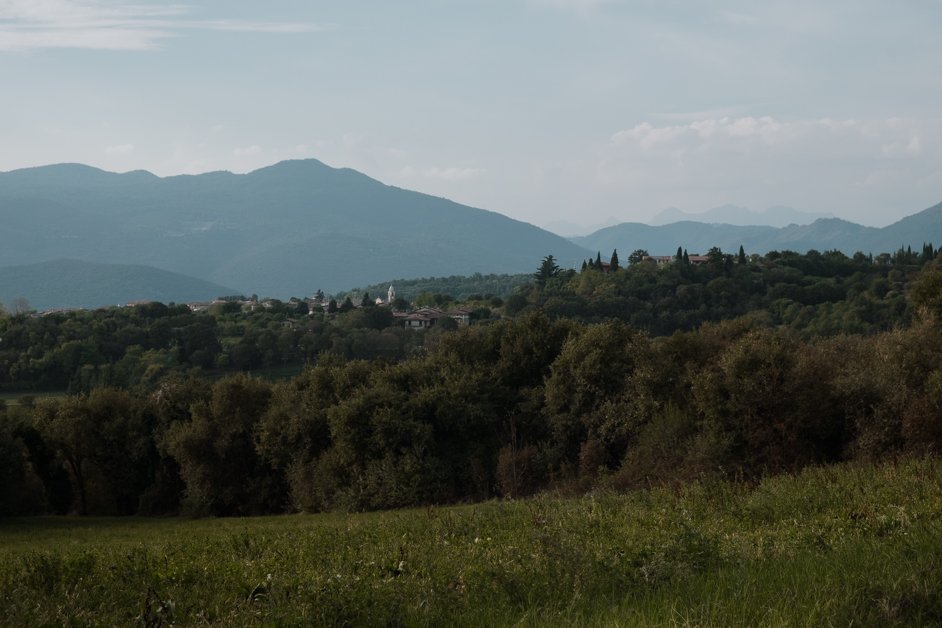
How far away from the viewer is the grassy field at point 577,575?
579 cm

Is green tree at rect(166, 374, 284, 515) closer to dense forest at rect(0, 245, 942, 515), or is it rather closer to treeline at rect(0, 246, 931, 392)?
dense forest at rect(0, 245, 942, 515)

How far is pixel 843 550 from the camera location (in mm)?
7324

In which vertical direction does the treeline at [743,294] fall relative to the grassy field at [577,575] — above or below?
above

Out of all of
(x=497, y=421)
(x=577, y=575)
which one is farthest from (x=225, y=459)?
(x=577, y=575)

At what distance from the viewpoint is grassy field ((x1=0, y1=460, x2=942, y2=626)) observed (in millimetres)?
5789

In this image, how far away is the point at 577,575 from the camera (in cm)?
714

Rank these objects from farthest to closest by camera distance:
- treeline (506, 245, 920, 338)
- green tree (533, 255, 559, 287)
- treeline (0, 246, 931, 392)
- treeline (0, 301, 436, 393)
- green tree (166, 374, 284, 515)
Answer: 1. green tree (533, 255, 559, 287)
2. treeline (0, 301, 436, 393)
3. treeline (0, 246, 931, 392)
4. treeline (506, 245, 920, 338)
5. green tree (166, 374, 284, 515)

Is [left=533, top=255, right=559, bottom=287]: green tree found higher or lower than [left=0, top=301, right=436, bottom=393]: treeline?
higher

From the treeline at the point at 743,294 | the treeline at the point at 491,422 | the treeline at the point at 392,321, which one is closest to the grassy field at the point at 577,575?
the treeline at the point at 491,422

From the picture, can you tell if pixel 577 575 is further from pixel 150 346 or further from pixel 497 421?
pixel 150 346

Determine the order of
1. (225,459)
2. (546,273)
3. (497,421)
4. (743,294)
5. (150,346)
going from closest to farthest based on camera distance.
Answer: (497,421)
(225,459)
(150,346)
(743,294)
(546,273)

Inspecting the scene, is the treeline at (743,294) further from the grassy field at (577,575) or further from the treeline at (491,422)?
the grassy field at (577,575)

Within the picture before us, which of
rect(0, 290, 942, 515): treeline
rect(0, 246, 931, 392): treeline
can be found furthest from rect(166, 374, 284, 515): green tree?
rect(0, 246, 931, 392): treeline

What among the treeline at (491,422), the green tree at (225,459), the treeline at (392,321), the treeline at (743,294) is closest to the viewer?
the treeline at (491,422)
